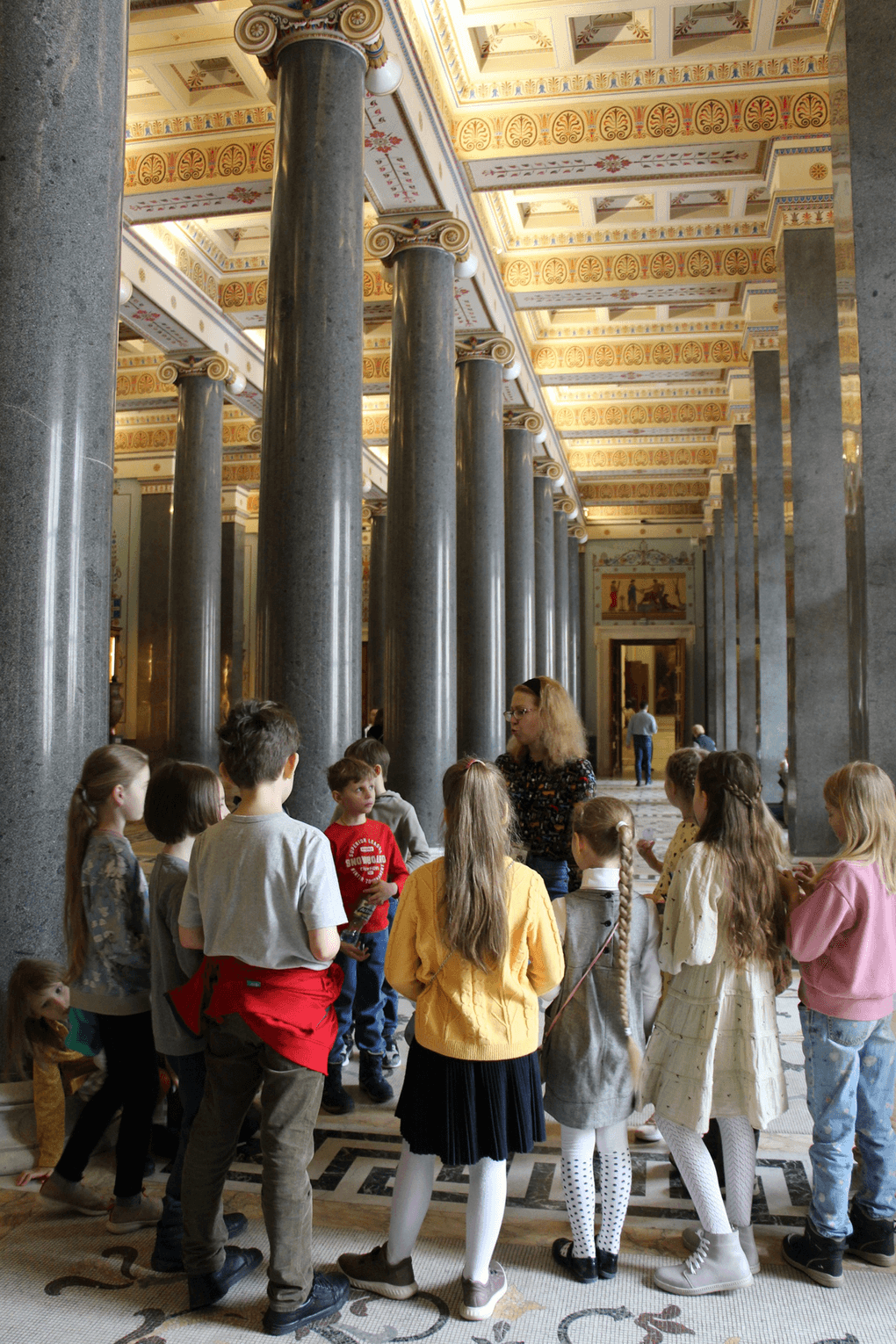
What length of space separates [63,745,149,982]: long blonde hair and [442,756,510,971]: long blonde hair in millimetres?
1137

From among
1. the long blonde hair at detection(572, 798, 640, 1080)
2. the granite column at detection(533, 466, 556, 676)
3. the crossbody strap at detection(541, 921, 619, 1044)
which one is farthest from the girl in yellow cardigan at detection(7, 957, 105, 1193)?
the granite column at detection(533, 466, 556, 676)

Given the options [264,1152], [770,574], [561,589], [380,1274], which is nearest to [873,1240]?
[380,1274]

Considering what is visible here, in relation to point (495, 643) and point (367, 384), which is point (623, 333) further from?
point (495, 643)

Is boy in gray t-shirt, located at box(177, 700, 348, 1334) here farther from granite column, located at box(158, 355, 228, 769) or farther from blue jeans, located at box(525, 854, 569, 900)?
granite column, located at box(158, 355, 228, 769)

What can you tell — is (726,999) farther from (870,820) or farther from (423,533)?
(423,533)

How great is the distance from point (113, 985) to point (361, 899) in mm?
1027

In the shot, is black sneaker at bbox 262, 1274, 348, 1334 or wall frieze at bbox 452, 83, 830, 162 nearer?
black sneaker at bbox 262, 1274, 348, 1334

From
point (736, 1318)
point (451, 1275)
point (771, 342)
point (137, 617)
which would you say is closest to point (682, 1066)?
point (736, 1318)

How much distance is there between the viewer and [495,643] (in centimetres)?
1265

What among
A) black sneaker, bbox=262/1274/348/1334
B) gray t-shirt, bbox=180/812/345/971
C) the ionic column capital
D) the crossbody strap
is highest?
the ionic column capital

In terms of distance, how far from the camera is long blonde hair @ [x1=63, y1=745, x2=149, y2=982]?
3.04m

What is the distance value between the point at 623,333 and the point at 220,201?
916 cm

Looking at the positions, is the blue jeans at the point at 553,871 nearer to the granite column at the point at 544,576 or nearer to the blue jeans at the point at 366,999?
the blue jeans at the point at 366,999

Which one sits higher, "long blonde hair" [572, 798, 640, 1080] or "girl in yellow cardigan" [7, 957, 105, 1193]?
"long blonde hair" [572, 798, 640, 1080]
